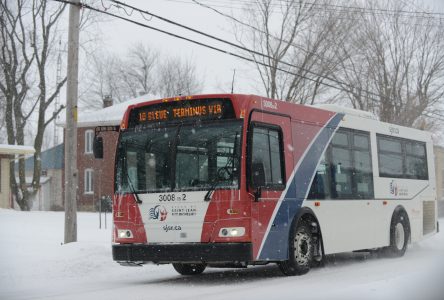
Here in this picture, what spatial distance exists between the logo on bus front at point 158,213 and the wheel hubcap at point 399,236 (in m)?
7.11

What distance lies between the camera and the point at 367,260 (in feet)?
52.2

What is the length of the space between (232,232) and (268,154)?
1566 millimetres

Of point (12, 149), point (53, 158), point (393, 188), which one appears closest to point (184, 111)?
point (393, 188)

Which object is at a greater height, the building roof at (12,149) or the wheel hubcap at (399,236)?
the building roof at (12,149)

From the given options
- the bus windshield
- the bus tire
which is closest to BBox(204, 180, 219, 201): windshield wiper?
the bus windshield

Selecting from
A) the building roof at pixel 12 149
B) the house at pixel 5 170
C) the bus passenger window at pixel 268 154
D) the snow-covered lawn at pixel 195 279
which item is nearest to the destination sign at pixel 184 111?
the bus passenger window at pixel 268 154

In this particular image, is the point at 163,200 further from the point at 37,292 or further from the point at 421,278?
the point at 421,278

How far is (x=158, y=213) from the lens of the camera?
453 inches

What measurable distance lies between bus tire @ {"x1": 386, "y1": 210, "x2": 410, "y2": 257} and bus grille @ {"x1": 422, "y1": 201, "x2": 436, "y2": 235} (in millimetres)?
1432

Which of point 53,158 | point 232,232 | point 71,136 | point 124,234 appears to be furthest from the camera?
point 53,158

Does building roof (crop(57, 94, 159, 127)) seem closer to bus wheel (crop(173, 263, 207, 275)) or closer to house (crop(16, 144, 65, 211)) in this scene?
house (crop(16, 144, 65, 211))

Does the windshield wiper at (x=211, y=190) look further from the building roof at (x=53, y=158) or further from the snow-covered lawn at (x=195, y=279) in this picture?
the building roof at (x=53, y=158)

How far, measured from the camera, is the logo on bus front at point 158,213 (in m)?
11.4

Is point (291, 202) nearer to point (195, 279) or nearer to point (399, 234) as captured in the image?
point (195, 279)
